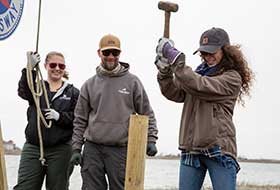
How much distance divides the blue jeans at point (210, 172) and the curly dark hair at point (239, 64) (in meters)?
0.60

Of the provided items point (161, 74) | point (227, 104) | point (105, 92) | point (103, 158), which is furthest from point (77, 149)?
point (227, 104)

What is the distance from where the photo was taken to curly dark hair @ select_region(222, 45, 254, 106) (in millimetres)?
4828

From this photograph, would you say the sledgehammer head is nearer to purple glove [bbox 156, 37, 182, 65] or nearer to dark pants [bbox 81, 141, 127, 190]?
purple glove [bbox 156, 37, 182, 65]

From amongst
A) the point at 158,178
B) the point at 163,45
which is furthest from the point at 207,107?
the point at 158,178

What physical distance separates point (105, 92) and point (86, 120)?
34cm

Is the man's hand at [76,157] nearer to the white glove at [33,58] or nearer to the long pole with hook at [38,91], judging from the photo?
the long pole with hook at [38,91]

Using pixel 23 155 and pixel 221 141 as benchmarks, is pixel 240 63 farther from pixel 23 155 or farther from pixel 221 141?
pixel 23 155

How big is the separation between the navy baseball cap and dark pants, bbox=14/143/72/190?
1.98 metres

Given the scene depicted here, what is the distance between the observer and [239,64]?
191 inches

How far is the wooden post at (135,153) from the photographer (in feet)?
13.8

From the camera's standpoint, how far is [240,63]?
15.9 feet

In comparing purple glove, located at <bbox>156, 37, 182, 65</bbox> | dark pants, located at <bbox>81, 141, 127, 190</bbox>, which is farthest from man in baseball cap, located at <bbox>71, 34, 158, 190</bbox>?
purple glove, located at <bbox>156, 37, 182, 65</bbox>

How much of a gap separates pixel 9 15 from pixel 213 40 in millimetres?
1619

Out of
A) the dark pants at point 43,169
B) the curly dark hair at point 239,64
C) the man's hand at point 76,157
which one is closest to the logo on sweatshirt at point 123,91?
the man's hand at point 76,157
